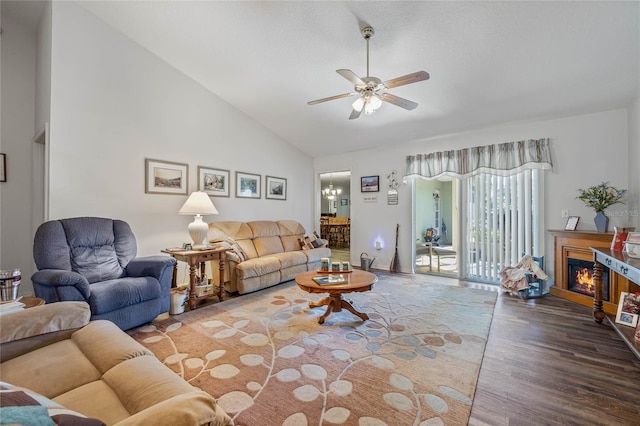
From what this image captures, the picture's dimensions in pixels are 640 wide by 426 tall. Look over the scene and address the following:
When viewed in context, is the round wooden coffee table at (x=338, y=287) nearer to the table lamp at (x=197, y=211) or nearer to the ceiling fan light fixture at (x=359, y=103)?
the table lamp at (x=197, y=211)

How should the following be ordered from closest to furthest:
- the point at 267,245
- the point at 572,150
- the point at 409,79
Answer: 1. the point at 409,79
2. the point at 572,150
3. the point at 267,245

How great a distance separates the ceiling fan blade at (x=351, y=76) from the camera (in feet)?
7.54

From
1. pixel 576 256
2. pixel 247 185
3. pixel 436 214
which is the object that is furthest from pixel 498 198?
pixel 436 214

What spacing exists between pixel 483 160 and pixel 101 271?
18.0 ft

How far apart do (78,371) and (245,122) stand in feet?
14.9

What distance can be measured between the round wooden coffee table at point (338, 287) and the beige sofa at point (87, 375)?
166 centimetres

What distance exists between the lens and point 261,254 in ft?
14.8

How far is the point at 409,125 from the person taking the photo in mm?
4605

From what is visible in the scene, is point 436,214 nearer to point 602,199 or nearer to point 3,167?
point 602,199

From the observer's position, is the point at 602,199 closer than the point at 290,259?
Yes

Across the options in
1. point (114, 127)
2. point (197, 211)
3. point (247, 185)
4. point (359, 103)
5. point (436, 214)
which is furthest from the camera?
point (436, 214)

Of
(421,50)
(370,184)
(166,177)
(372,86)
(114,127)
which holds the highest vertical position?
(421,50)

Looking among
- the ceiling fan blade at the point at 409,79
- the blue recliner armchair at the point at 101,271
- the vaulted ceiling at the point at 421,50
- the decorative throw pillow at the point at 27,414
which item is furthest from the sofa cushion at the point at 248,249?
the decorative throw pillow at the point at 27,414

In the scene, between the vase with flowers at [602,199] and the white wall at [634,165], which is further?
the vase with flowers at [602,199]
